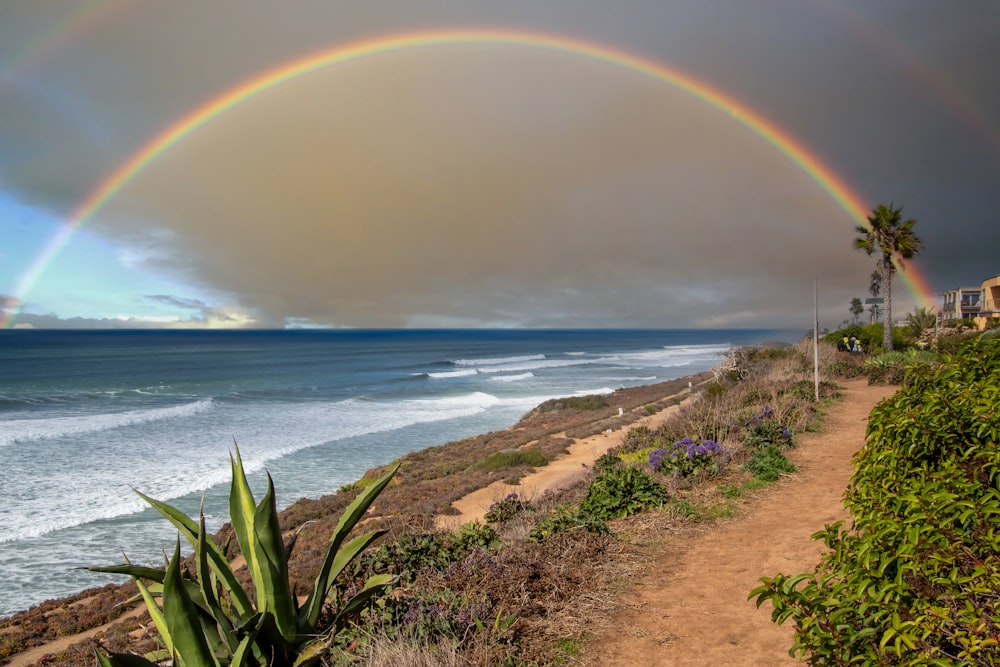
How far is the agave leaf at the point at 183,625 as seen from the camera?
237cm

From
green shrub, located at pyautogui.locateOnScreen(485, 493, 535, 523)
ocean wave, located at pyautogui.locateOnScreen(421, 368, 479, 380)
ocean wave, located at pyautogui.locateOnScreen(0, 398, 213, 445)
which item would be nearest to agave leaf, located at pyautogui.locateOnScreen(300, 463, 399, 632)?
green shrub, located at pyautogui.locateOnScreen(485, 493, 535, 523)

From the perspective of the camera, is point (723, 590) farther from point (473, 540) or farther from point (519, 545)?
point (473, 540)

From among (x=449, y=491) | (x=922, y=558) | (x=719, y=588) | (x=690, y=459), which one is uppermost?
(x=922, y=558)

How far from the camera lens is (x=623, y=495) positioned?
271 inches

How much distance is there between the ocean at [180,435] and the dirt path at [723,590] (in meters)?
3.13

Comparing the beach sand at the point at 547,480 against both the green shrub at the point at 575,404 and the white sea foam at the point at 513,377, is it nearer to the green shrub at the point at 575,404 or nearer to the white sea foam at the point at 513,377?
the green shrub at the point at 575,404

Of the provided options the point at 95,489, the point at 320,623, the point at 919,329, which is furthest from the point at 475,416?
the point at 320,623

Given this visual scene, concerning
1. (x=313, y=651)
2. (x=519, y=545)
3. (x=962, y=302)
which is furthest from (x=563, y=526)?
(x=962, y=302)

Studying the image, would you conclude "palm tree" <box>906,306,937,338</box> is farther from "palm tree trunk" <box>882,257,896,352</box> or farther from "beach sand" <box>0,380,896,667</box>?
"beach sand" <box>0,380,896,667</box>

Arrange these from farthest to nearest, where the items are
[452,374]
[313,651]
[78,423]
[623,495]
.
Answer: [452,374]
[78,423]
[623,495]
[313,651]

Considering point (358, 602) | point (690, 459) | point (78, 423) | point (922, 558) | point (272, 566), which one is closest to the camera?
point (922, 558)

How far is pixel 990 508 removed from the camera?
1.91m

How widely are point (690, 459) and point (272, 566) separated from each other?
21.7 feet

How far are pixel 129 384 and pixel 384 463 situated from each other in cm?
3550
